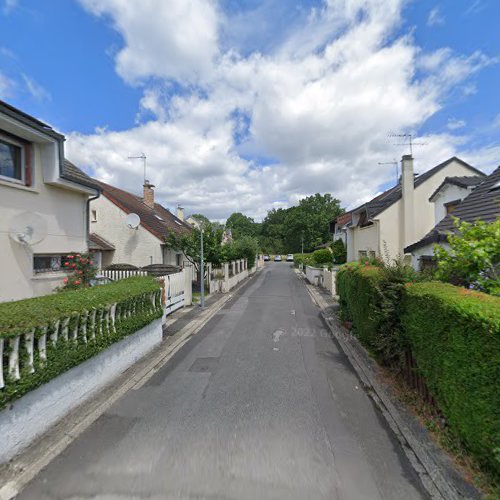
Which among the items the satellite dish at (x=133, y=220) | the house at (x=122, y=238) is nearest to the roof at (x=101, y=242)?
the house at (x=122, y=238)

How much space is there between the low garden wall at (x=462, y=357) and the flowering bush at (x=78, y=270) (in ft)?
25.6

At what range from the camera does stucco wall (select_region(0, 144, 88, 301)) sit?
18.8ft

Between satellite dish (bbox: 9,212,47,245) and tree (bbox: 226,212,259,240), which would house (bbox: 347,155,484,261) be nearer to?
satellite dish (bbox: 9,212,47,245)

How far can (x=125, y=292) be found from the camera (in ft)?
16.5

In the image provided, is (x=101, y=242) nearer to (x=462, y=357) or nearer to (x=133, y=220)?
(x=133, y=220)

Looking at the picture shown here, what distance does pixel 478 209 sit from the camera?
286 inches

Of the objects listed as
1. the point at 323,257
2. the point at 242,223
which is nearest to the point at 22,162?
the point at 323,257

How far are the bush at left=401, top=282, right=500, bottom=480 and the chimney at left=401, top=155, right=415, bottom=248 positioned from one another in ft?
44.9

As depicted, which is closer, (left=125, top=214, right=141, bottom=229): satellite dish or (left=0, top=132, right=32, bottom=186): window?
(left=0, top=132, right=32, bottom=186): window

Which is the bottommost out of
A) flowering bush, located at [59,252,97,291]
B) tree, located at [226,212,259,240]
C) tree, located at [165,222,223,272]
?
flowering bush, located at [59,252,97,291]

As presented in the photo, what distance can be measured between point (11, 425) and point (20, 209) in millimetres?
5083

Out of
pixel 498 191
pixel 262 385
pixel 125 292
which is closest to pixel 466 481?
pixel 262 385

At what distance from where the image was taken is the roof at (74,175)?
6991 millimetres

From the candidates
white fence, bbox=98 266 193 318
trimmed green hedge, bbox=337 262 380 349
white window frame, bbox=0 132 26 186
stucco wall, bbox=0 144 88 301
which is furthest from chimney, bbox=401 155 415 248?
white window frame, bbox=0 132 26 186
